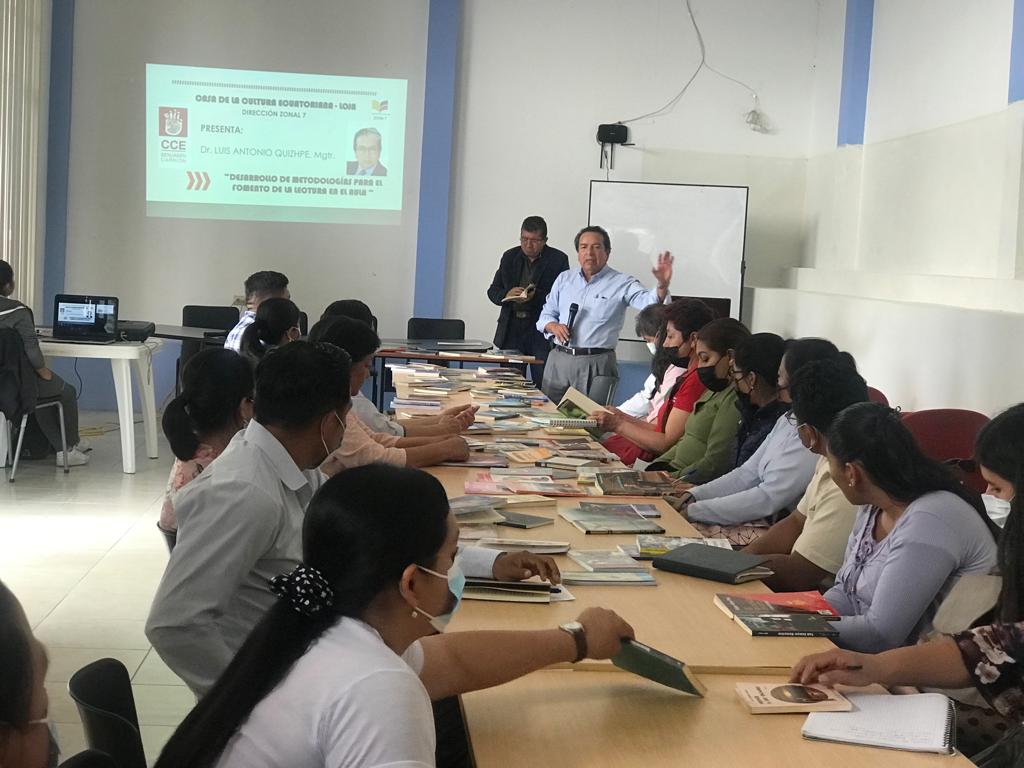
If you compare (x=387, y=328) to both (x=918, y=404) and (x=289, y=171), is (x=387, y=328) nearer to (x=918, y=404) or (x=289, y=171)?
(x=289, y=171)

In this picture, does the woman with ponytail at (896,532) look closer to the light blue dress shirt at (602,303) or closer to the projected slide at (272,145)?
the light blue dress shirt at (602,303)

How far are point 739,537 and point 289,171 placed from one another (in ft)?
20.1

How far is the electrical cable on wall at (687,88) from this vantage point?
9.09 metres

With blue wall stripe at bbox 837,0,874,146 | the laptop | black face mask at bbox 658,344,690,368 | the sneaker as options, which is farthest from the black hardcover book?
blue wall stripe at bbox 837,0,874,146

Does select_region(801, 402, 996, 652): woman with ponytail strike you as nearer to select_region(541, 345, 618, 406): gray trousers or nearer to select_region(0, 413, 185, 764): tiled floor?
select_region(0, 413, 185, 764): tiled floor

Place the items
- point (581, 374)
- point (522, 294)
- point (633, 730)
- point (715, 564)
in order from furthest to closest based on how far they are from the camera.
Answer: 1. point (522, 294)
2. point (581, 374)
3. point (715, 564)
4. point (633, 730)

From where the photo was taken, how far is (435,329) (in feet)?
27.5

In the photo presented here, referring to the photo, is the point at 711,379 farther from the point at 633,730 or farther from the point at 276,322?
the point at 633,730

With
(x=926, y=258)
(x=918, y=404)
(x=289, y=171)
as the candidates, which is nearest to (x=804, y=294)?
(x=926, y=258)

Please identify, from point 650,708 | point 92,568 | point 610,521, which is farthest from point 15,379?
point 650,708

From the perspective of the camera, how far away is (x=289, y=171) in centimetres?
885

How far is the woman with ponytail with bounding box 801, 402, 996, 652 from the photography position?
232 cm

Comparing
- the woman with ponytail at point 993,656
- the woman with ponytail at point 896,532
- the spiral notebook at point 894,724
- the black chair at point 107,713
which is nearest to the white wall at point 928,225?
the woman with ponytail at point 896,532

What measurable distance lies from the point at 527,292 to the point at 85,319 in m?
2.95
